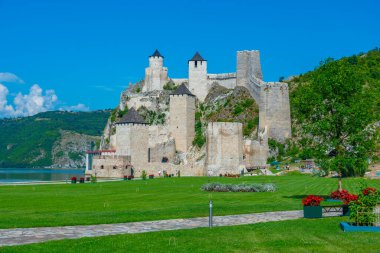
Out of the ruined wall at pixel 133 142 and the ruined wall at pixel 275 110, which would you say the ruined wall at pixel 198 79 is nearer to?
the ruined wall at pixel 275 110

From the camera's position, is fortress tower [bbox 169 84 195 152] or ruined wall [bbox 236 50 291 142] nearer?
ruined wall [bbox 236 50 291 142]

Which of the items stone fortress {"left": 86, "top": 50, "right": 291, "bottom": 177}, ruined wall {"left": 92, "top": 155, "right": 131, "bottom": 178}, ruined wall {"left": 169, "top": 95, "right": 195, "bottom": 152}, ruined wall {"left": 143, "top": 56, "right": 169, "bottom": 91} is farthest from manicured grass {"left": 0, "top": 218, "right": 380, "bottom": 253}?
ruined wall {"left": 143, "top": 56, "right": 169, "bottom": 91}

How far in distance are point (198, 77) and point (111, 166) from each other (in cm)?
3063

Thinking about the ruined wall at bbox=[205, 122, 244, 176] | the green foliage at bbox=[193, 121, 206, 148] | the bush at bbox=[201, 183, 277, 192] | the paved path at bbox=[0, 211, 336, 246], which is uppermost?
the green foliage at bbox=[193, 121, 206, 148]

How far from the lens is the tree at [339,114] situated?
28.5 metres

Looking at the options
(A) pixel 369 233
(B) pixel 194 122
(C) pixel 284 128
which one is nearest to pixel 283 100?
(C) pixel 284 128

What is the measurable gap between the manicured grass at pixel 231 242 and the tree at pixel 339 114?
11833mm

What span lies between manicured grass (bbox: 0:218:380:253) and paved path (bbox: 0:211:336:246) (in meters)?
0.96

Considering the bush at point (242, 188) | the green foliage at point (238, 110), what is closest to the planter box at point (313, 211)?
the bush at point (242, 188)

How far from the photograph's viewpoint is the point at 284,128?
3349 inches

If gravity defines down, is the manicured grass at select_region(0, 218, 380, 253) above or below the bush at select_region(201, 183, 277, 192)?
below

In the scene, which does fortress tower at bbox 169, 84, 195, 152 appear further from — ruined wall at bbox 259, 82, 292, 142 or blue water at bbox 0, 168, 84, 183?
blue water at bbox 0, 168, 84, 183

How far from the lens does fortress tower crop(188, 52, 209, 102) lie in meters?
100

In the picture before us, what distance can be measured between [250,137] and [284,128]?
5.41 metres
